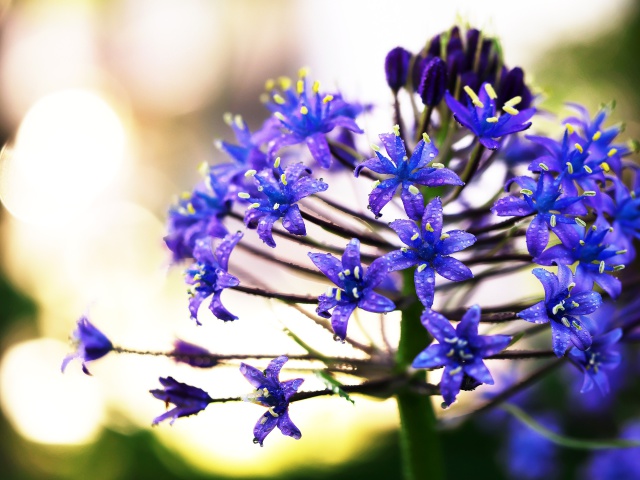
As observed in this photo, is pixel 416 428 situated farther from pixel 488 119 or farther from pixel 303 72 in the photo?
pixel 303 72

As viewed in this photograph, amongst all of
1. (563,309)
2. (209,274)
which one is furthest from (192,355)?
(563,309)

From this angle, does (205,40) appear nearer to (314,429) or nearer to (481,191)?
(314,429)

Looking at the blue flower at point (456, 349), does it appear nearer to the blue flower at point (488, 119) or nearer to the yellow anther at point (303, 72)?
the blue flower at point (488, 119)

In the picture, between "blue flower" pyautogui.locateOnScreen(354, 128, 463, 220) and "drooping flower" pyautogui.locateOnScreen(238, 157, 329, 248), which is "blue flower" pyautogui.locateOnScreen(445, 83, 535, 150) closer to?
"blue flower" pyautogui.locateOnScreen(354, 128, 463, 220)

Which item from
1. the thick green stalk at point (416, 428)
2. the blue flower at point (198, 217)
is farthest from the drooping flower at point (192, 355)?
the thick green stalk at point (416, 428)

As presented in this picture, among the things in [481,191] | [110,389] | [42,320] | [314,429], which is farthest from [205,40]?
[481,191]
